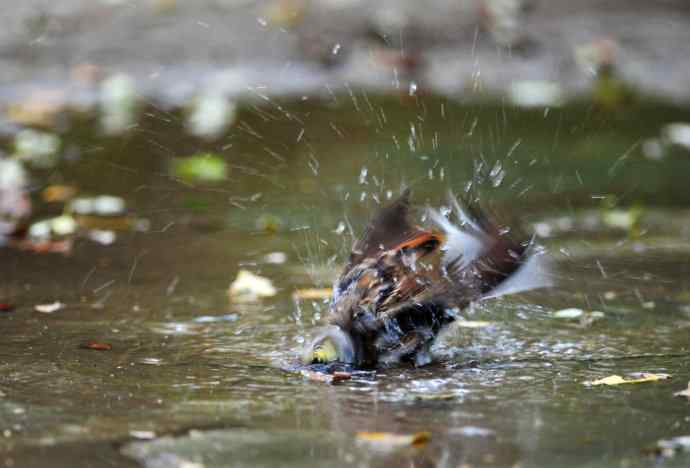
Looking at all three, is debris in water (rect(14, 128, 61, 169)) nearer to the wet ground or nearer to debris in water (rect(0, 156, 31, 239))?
debris in water (rect(0, 156, 31, 239))

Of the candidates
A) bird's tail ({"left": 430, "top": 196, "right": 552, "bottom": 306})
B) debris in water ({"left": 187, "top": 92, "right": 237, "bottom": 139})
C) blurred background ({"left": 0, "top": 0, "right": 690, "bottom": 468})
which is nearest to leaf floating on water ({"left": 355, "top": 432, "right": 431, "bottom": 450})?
blurred background ({"left": 0, "top": 0, "right": 690, "bottom": 468})

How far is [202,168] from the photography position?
6375mm

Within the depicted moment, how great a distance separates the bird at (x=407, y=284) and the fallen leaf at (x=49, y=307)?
3.44 ft

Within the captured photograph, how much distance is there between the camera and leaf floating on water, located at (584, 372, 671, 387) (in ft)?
10.1

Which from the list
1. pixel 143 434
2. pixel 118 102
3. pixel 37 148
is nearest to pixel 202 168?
pixel 37 148

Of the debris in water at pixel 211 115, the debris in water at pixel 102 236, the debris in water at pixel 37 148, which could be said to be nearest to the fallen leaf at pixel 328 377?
the debris in water at pixel 102 236

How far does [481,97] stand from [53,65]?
304cm

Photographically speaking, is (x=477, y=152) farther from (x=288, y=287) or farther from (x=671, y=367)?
(x=671, y=367)

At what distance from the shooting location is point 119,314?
156 inches

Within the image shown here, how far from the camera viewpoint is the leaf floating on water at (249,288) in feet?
13.9

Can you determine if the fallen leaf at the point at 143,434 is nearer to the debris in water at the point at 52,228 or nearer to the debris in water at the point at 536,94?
the debris in water at the point at 52,228

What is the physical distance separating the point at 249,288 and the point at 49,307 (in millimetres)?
703

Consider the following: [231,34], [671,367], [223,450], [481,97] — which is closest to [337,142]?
[481,97]

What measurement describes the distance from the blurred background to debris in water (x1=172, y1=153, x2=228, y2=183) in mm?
17
